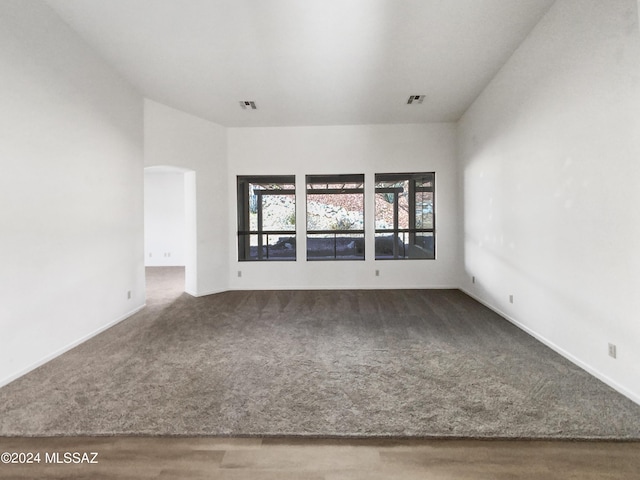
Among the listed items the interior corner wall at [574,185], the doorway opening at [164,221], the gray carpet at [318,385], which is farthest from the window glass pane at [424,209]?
the doorway opening at [164,221]

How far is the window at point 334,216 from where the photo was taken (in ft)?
18.6

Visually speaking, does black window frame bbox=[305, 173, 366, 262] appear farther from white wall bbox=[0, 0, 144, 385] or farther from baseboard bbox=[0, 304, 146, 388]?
baseboard bbox=[0, 304, 146, 388]

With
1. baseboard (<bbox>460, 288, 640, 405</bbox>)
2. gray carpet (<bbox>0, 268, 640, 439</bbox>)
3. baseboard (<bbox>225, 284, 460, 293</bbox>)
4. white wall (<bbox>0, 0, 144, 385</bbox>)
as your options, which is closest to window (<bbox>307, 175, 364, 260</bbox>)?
baseboard (<bbox>225, 284, 460, 293</bbox>)

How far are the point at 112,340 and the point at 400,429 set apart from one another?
3.13 m

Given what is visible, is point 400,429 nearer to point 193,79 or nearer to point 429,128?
point 193,79

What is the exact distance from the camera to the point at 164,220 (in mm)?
8602

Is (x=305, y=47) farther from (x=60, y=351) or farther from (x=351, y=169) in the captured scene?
(x=60, y=351)

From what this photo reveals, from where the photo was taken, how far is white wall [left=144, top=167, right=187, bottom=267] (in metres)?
8.53

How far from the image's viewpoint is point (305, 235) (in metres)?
5.64

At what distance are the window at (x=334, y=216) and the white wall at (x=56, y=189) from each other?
309 cm

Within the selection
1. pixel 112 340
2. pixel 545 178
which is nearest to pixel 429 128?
pixel 545 178

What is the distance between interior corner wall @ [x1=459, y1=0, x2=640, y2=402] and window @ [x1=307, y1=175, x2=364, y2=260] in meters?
2.45

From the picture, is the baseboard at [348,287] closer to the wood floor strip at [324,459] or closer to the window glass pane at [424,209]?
the window glass pane at [424,209]

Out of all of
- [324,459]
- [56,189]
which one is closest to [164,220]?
[56,189]
